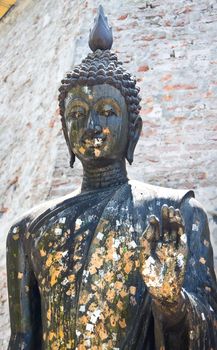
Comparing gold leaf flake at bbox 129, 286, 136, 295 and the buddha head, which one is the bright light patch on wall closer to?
the buddha head

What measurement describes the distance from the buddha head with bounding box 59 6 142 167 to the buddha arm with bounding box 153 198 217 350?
1.35ft

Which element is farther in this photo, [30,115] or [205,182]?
[30,115]

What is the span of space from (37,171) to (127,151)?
7.16 feet

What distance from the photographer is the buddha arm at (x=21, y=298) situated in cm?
520

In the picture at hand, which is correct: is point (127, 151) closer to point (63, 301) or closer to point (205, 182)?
point (63, 301)

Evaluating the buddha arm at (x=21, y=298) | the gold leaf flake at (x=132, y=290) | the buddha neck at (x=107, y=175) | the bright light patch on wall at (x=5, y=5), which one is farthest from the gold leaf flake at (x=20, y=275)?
the bright light patch on wall at (x=5, y=5)

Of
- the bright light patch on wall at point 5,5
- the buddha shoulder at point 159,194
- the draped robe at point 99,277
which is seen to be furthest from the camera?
the bright light patch on wall at point 5,5

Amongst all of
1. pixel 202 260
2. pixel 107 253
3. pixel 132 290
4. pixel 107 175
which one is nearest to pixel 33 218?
pixel 107 175

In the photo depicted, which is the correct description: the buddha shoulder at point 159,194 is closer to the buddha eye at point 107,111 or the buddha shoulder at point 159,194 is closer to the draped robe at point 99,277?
the draped robe at point 99,277

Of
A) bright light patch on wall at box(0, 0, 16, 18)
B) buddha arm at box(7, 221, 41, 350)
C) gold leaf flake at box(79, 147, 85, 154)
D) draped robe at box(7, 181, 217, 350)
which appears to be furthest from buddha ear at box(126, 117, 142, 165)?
bright light patch on wall at box(0, 0, 16, 18)

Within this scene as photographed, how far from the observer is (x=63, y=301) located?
498cm

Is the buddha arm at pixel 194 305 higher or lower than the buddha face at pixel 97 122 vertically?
lower

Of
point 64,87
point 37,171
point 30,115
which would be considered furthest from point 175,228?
point 30,115

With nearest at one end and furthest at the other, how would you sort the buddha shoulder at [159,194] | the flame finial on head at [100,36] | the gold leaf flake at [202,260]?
the gold leaf flake at [202,260], the buddha shoulder at [159,194], the flame finial on head at [100,36]
